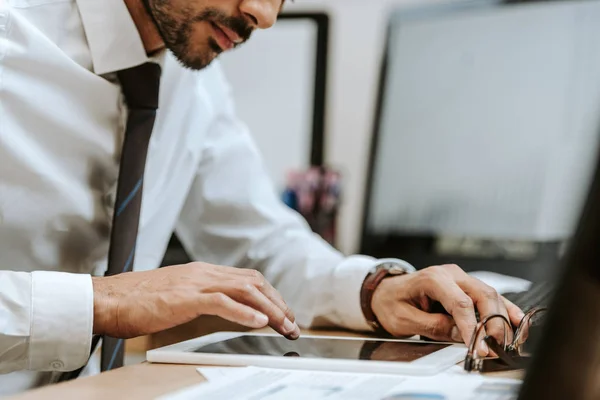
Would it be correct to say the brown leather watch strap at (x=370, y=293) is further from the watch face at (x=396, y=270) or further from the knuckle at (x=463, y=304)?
the knuckle at (x=463, y=304)

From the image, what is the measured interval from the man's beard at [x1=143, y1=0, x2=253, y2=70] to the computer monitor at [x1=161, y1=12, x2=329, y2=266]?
3.16 feet

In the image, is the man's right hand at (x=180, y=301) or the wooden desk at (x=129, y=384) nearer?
the wooden desk at (x=129, y=384)

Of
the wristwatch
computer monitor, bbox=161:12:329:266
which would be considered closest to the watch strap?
the wristwatch

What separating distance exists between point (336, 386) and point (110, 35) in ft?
2.03

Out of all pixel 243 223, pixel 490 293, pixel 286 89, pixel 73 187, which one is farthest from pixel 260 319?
pixel 286 89

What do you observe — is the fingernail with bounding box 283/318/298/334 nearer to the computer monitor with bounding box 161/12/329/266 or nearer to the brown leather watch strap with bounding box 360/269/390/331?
Result: the brown leather watch strap with bounding box 360/269/390/331

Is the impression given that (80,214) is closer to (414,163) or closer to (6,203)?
(6,203)

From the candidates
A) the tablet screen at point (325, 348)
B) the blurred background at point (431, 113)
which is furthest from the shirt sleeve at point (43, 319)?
the blurred background at point (431, 113)

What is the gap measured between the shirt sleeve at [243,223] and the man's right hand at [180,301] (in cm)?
37

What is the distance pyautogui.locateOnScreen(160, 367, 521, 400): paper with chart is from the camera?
0.54 m

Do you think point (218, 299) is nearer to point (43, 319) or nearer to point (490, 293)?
point (43, 319)

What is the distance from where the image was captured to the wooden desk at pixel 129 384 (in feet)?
1.83

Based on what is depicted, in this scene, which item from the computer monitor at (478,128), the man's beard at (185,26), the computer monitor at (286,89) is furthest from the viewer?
the computer monitor at (286,89)

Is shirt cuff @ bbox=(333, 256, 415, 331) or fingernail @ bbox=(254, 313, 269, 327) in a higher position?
fingernail @ bbox=(254, 313, 269, 327)
